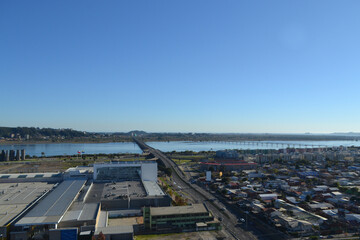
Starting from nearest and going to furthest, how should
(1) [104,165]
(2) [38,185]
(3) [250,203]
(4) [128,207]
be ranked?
(4) [128,207], (3) [250,203], (2) [38,185], (1) [104,165]

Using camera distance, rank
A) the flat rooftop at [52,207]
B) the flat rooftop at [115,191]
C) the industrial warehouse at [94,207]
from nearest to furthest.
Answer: the industrial warehouse at [94,207] → the flat rooftop at [52,207] → the flat rooftop at [115,191]

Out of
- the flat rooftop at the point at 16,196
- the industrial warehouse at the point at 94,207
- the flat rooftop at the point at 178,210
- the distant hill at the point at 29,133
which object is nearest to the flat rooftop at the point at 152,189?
the industrial warehouse at the point at 94,207

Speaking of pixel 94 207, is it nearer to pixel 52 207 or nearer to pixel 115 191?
pixel 52 207

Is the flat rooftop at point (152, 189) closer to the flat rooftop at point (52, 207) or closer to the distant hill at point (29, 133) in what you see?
A: the flat rooftop at point (52, 207)

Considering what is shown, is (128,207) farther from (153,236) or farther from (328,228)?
(328,228)

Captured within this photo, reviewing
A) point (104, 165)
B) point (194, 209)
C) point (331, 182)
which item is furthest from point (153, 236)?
point (331, 182)

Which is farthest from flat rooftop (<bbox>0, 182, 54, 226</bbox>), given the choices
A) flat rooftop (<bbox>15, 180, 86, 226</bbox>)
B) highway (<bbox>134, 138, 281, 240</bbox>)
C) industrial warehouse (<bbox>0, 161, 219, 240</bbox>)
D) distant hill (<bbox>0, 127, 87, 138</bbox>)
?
distant hill (<bbox>0, 127, 87, 138</bbox>)

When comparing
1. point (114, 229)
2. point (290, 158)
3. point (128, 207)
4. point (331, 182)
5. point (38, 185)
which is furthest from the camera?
point (290, 158)

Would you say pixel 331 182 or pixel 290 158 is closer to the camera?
pixel 331 182
